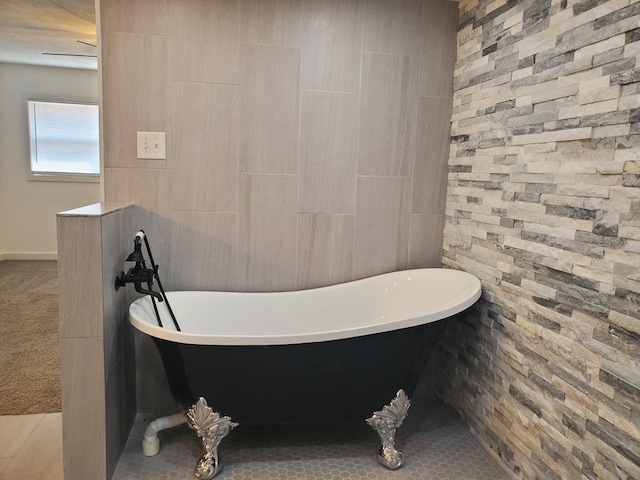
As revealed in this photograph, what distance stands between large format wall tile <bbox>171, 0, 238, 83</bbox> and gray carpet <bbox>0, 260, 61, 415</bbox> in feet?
5.77

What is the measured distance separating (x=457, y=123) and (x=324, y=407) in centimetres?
152

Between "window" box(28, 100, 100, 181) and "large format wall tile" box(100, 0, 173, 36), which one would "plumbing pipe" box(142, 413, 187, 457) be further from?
"window" box(28, 100, 100, 181)

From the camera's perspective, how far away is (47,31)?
3.96 metres

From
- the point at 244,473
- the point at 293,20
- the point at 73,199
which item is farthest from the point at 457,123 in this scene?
the point at 73,199

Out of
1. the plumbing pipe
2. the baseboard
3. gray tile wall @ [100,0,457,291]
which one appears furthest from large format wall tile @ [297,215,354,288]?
the baseboard

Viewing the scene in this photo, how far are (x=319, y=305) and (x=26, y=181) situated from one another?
189 inches

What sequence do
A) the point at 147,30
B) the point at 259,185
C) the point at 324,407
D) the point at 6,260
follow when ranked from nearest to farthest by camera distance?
1. the point at 324,407
2. the point at 147,30
3. the point at 259,185
4. the point at 6,260

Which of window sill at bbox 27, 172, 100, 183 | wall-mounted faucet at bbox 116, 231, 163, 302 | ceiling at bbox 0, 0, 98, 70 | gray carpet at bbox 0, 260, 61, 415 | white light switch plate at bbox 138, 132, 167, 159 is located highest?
ceiling at bbox 0, 0, 98, 70

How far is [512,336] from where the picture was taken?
1954mm

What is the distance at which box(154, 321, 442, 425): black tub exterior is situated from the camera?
180 centimetres

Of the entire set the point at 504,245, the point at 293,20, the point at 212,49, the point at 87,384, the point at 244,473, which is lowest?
the point at 244,473

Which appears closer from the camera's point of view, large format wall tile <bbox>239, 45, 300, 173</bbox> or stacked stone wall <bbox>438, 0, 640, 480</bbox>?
stacked stone wall <bbox>438, 0, 640, 480</bbox>

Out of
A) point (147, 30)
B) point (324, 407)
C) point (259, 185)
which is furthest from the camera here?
point (259, 185)

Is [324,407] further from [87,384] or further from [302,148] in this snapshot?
[302,148]
